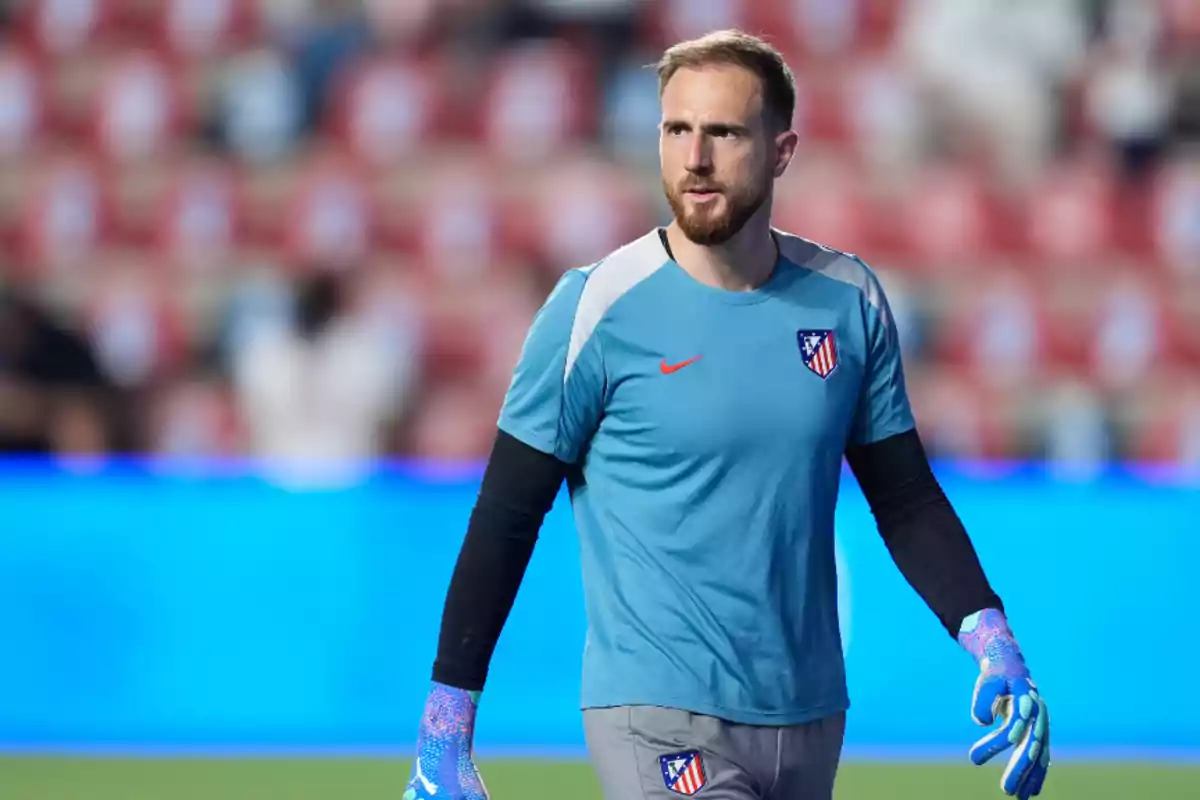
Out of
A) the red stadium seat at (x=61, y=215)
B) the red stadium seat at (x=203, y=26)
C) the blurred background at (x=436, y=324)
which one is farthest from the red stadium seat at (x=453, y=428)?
the red stadium seat at (x=203, y=26)

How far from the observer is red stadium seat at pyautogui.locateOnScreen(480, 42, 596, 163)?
12.4m

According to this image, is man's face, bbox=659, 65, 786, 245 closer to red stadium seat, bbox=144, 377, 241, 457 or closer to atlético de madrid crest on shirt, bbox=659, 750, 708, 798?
atlético de madrid crest on shirt, bbox=659, 750, 708, 798

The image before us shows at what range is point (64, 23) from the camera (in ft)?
43.9

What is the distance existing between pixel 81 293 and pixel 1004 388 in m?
5.34

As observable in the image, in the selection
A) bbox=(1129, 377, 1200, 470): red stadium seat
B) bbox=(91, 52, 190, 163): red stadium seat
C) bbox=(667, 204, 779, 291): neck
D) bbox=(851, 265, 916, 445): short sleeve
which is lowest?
bbox=(1129, 377, 1200, 470): red stadium seat

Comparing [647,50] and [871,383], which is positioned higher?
[647,50]

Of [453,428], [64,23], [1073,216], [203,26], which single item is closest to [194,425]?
[453,428]

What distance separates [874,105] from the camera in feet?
41.2

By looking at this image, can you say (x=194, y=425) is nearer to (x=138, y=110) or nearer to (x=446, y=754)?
→ (x=138, y=110)

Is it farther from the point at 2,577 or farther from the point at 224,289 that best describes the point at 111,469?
the point at 224,289

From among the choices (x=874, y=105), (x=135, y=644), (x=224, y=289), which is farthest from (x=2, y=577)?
(x=874, y=105)

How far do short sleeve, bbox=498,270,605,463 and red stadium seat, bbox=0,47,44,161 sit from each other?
9.90 m

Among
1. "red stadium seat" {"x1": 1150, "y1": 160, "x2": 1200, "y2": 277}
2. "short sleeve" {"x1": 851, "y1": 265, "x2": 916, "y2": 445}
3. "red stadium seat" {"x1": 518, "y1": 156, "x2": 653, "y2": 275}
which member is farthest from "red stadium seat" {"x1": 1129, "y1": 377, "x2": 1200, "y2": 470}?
"short sleeve" {"x1": 851, "y1": 265, "x2": 916, "y2": 445}

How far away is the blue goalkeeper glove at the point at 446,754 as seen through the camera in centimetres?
348
